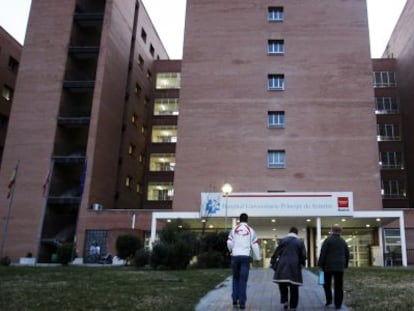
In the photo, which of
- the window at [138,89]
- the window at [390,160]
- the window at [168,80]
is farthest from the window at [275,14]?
the window at [390,160]

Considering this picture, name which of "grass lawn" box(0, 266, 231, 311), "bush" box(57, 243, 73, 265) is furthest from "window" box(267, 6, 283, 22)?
"grass lawn" box(0, 266, 231, 311)

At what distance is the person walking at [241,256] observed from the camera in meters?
9.50

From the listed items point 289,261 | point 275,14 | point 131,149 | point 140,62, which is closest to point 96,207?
point 131,149

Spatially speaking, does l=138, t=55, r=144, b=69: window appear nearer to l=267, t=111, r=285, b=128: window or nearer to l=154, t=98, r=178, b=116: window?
l=154, t=98, r=178, b=116: window

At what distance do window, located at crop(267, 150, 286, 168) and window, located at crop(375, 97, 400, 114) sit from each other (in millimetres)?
22649

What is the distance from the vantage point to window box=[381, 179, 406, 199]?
53.1 meters

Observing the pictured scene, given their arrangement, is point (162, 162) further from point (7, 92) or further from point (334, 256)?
point (334, 256)

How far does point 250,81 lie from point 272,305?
33.9m

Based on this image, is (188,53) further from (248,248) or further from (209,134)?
(248,248)

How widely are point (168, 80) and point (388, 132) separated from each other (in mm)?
27508

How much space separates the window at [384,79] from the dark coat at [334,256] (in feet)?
171

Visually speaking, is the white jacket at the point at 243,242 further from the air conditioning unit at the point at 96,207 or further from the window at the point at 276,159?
the air conditioning unit at the point at 96,207

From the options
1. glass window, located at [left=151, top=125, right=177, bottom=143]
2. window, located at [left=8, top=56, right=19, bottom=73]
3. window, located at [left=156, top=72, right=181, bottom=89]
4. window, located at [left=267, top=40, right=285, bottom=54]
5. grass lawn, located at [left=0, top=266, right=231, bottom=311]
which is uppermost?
window, located at [left=156, top=72, right=181, bottom=89]

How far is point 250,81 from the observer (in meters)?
42.4
